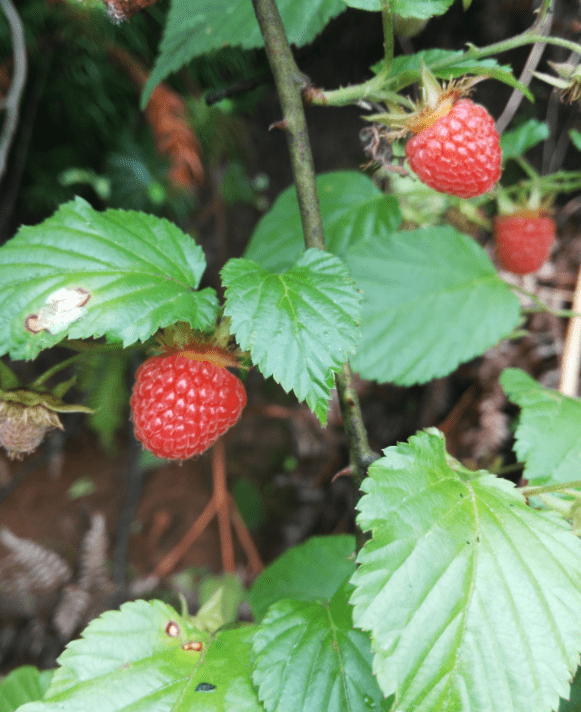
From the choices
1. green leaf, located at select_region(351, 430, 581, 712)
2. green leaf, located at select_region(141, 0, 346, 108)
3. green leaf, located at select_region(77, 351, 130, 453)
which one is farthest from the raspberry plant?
green leaf, located at select_region(77, 351, 130, 453)

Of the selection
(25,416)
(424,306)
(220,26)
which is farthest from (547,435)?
(220,26)

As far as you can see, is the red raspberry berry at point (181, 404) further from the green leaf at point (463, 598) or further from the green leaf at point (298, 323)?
the green leaf at point (463, 598)

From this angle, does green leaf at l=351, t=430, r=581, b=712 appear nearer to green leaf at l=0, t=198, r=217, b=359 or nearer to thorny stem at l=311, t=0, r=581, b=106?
green leaf at l=0, t=198, r=217, b=359

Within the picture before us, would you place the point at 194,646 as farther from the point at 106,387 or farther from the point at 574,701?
the point at 106,387

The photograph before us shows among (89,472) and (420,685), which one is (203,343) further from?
(89,472)

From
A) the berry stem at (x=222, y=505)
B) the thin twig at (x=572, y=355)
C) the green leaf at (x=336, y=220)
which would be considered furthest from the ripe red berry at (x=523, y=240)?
the berry stem at (x=222, y=505)
